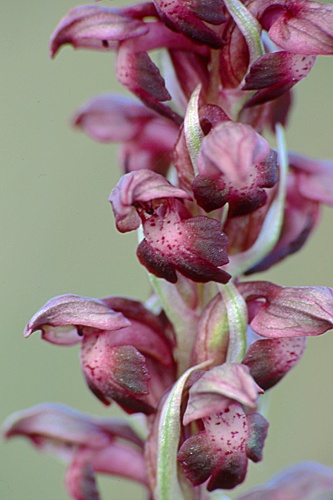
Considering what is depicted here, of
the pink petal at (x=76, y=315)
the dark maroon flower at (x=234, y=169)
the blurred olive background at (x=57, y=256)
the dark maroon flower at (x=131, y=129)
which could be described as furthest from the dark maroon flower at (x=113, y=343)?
the blurred olive background at (x=57, y=256)

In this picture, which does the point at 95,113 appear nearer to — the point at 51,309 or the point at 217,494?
the point at 51,309

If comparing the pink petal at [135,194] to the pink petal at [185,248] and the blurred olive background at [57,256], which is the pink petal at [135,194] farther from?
the blurred olive background at [57,256]

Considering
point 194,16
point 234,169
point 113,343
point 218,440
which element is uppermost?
point 194,16

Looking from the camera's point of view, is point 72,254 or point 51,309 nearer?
point 51,309

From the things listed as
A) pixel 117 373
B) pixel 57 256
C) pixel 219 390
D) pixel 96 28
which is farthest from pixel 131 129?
pixel 57 256

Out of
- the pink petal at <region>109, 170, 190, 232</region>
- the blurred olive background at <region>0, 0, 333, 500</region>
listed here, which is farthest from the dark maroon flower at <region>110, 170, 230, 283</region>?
the blurred olive background at <region>0, 0, 333, 500</region>

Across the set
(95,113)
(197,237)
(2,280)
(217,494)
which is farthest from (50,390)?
(197,237)

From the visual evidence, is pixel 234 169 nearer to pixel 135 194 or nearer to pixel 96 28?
pixel 135 194

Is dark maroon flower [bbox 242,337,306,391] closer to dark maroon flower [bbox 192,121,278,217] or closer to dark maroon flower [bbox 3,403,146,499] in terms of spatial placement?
dark maroon flower [bbox 192,121,278,217]
